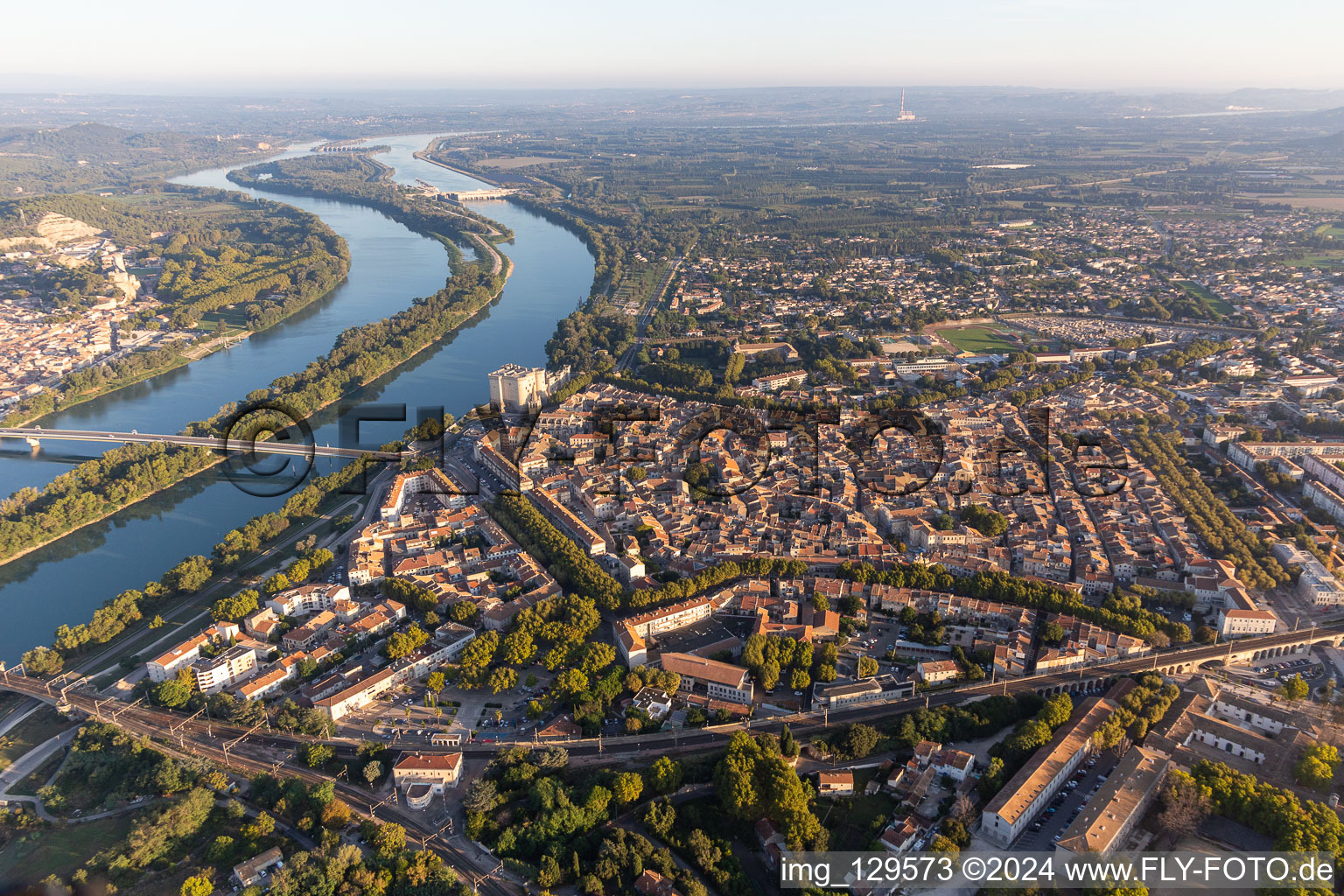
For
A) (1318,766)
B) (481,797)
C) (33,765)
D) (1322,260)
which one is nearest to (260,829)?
(481,797)

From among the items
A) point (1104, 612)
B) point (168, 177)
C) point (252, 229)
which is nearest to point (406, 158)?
point (168, 177)

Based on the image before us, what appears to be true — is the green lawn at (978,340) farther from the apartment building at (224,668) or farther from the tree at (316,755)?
the tree at (316,755)

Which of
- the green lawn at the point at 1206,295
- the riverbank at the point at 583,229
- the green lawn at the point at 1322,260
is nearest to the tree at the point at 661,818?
the riverbank at the point at 583,229

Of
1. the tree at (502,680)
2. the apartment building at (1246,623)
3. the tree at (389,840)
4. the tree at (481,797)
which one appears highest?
the apartment building at (1246,623)

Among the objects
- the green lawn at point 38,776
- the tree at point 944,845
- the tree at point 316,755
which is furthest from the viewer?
the tree at point 316,755

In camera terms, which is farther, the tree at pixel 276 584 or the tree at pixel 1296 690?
the tree at pixel 276 584

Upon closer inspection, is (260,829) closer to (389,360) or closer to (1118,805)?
(1118,805)
